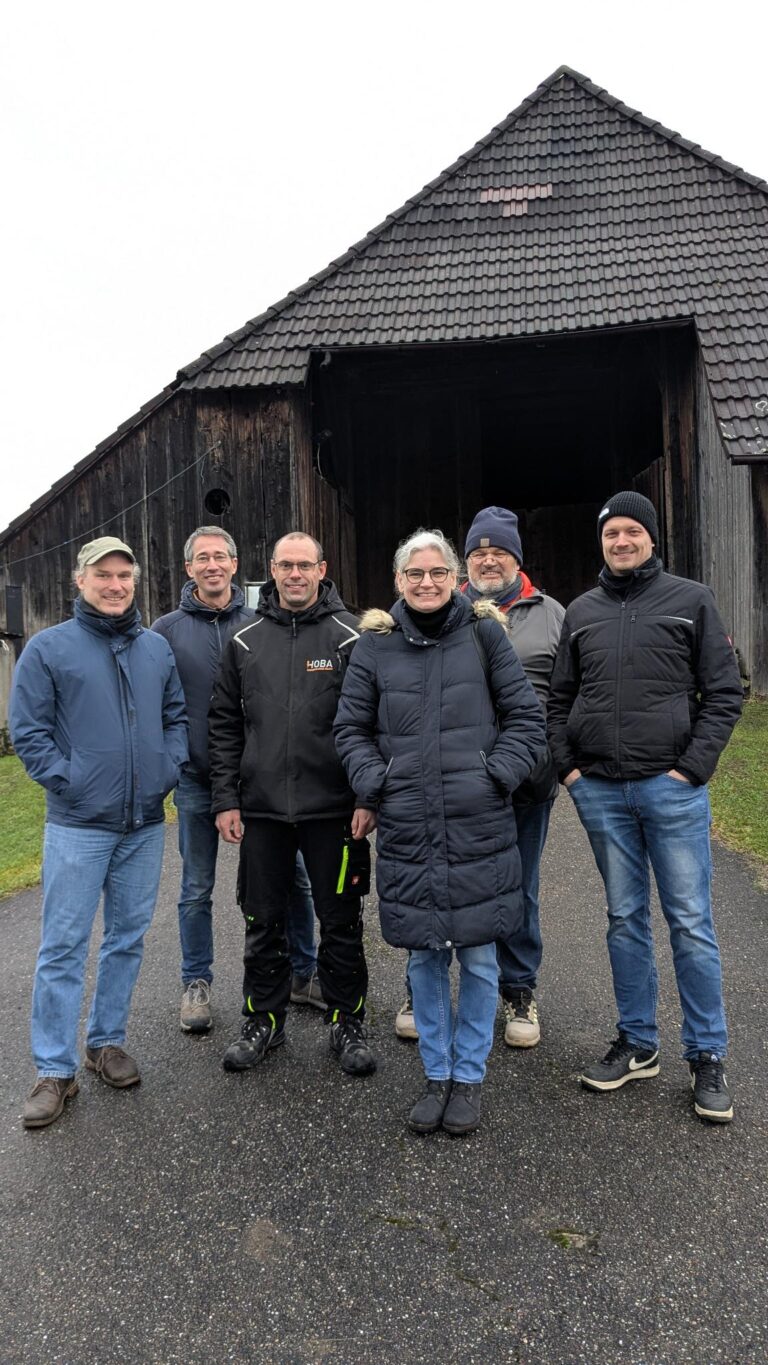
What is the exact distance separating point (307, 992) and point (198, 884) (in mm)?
711

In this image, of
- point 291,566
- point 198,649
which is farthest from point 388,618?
point 198,649

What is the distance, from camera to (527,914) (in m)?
3.45

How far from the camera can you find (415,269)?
37.1 ft

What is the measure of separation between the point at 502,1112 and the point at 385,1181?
54cm

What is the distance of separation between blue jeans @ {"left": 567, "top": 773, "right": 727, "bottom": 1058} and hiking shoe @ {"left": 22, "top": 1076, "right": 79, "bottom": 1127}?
2059 millimetres

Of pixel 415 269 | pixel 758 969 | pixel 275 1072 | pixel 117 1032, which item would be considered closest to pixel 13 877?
pixel 117 1032

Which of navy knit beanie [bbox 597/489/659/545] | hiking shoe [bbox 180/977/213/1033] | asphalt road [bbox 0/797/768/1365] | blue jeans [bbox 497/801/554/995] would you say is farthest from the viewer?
hiking shoe [bbox 180/977/213/1033]

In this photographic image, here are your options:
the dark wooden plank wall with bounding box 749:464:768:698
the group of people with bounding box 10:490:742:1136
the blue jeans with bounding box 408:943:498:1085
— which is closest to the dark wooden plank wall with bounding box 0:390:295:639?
the dark wooden plank wall with bounding box 749:464:768:698

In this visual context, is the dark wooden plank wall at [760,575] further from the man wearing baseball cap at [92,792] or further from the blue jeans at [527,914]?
the man wearing baseball cap at [92,792]

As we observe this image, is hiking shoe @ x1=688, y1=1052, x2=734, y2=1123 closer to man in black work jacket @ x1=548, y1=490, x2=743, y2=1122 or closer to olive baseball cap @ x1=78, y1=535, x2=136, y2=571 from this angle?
man in black work jacket @ x1=548, y1=490, x2=743, y2=1122

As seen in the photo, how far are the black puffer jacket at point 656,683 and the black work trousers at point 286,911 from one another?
3.46 ft

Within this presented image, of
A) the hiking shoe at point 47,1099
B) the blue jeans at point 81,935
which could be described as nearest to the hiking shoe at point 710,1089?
the blue jeans at point 81,935

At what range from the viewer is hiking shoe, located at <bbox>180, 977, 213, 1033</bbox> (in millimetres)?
3629

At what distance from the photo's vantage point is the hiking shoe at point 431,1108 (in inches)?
111
